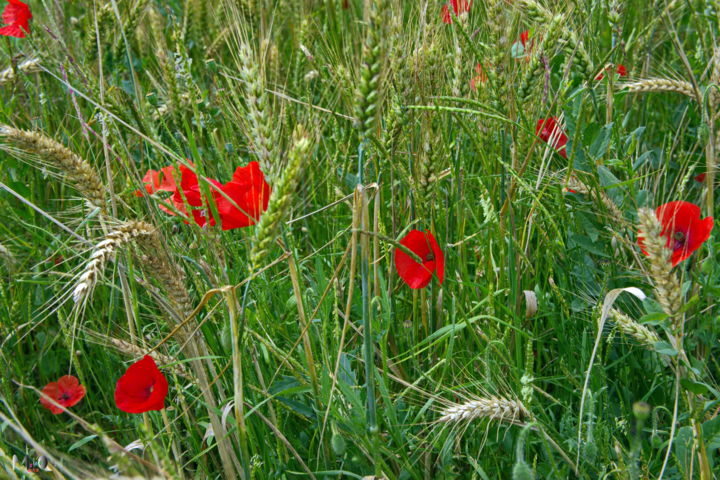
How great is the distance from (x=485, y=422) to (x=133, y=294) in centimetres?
79

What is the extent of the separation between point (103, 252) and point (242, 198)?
0.35 meters

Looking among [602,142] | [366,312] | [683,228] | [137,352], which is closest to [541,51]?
[602,142]

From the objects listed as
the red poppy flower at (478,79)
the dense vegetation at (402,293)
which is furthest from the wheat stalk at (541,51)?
the red poppy flower at (478,79)

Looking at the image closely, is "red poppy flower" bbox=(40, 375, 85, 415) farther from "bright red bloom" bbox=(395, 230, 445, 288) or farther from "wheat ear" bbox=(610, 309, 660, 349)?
"wheat ear" bbox=(610, 309, 660, 349)

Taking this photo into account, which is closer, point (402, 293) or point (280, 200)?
point (280, 200)

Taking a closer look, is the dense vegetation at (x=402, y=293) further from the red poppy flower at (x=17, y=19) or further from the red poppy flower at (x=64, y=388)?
the red poppy flower at (x=17, y=19)

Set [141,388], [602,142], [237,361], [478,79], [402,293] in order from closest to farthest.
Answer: [237,361] < [141,388] < [602,142] < [478,79] < [402,293]

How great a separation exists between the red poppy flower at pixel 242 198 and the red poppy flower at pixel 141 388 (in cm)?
31

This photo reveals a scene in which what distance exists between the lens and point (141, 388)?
4.47 ft

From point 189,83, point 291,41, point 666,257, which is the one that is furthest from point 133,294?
point 291,41

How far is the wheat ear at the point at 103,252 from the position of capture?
108cm

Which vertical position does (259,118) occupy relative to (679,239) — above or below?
above

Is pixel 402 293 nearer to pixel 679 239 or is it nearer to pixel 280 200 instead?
pixel 679 239

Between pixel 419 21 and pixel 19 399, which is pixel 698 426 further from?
pixel 19 399
